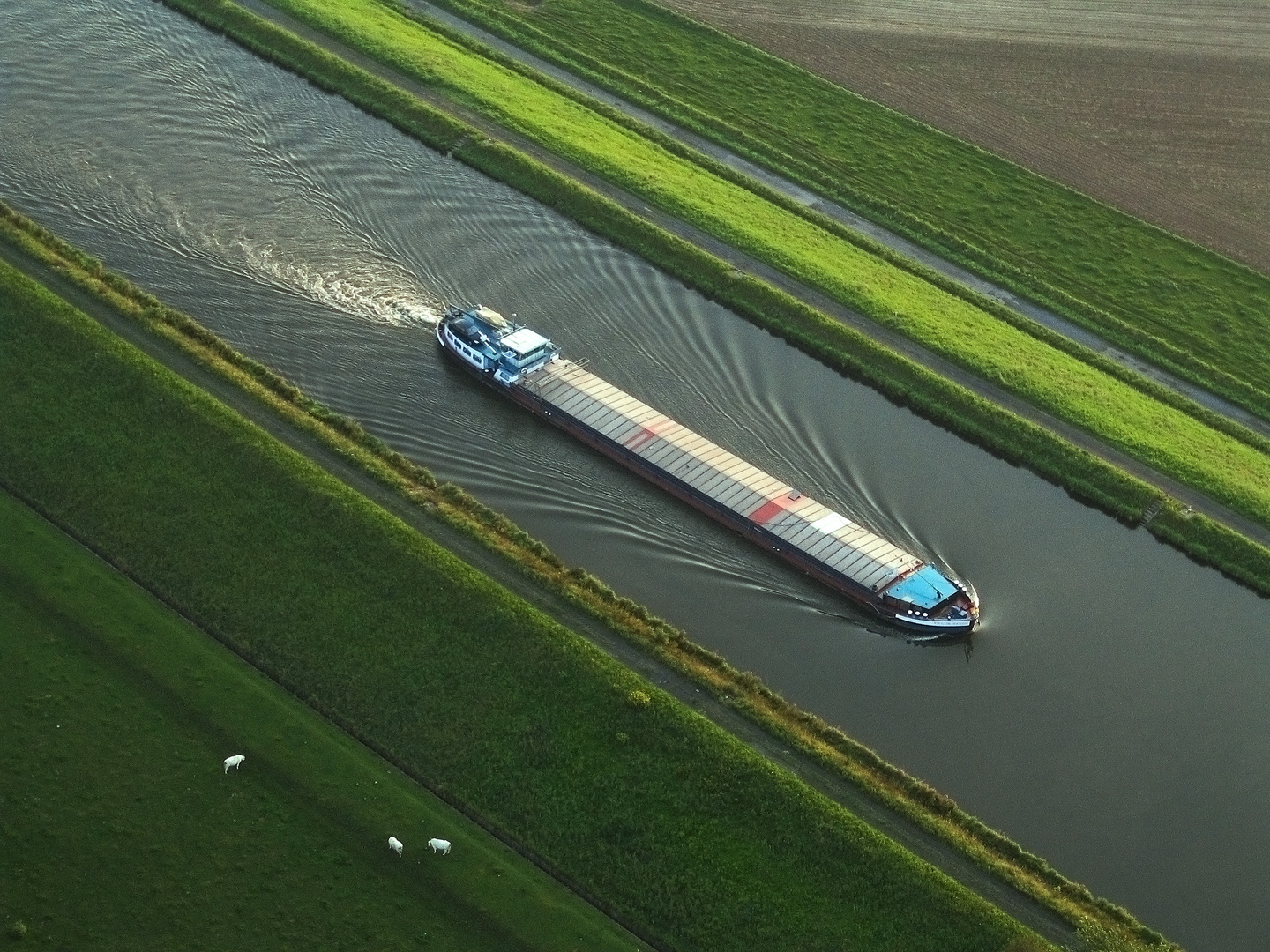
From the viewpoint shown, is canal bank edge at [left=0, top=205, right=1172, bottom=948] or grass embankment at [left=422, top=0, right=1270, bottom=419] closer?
canal bank edge at [left=0, top=205, right=1172, bottom=948]

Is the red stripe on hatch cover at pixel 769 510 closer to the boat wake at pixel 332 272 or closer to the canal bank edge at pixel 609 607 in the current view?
the canal bank edge at pixel 609 607

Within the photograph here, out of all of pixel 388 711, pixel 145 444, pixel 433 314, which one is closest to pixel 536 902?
pixel 388 711

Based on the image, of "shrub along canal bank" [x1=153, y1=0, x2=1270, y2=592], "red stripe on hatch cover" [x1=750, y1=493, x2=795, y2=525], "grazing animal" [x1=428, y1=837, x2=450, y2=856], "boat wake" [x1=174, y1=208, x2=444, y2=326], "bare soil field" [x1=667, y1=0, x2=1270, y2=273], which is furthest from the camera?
"bare soil field" [x1=667, y1=0, x2=1270, y2=273]

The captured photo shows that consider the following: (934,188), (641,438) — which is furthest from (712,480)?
(934,188)

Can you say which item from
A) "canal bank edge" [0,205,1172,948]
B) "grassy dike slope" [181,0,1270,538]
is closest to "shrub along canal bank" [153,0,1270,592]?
"grassy dike slope" [181,0,1270,538]

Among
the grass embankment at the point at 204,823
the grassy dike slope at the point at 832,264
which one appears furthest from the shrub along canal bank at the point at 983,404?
the grass embankment at the point at 204,823

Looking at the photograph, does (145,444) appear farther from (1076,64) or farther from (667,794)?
(1076,64)

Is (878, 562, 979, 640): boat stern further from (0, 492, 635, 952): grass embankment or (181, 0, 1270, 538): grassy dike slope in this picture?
(0, 492, 635, 952): grass embankment
